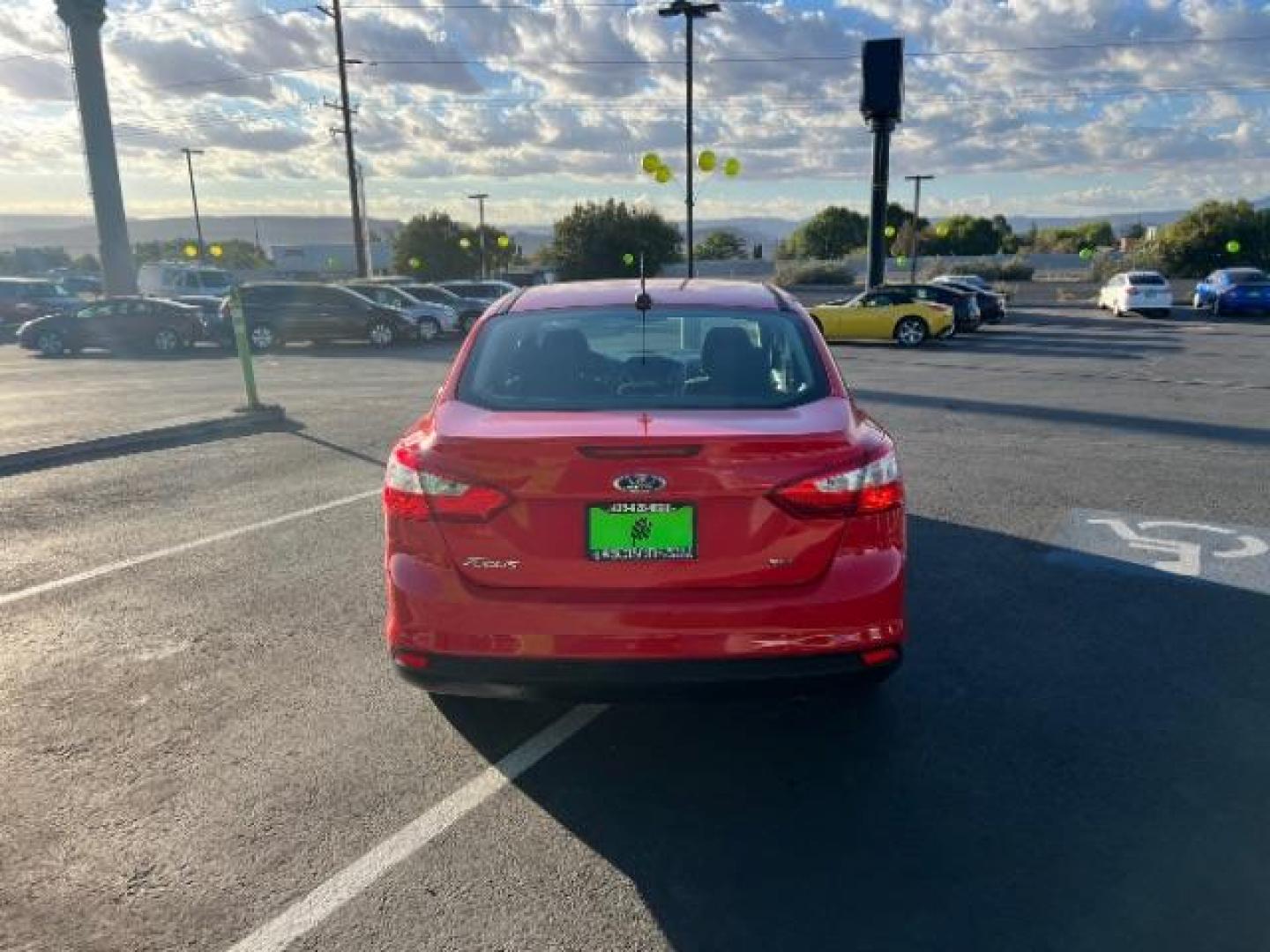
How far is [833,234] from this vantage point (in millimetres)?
88812

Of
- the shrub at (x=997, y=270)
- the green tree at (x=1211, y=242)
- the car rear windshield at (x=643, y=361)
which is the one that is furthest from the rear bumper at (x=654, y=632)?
the green tree at (x=1211, y=242)

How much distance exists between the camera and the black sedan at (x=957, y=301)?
22.6 m

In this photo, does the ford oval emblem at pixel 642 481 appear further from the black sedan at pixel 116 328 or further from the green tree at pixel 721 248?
the green tree at pixel 721 248

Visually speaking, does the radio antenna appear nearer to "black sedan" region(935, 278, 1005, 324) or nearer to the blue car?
"black sedan" region(935, 278, 1005, 324)

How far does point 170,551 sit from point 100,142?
2867 cm

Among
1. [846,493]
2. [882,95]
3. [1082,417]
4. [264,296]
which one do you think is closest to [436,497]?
[846,493]

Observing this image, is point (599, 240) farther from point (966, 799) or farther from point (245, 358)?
point (966, 799)

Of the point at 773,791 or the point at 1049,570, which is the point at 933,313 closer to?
the point at 1049,570

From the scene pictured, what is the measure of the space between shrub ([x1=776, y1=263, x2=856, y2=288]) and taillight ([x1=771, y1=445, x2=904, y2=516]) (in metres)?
42.2

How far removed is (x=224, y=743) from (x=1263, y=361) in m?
18.7

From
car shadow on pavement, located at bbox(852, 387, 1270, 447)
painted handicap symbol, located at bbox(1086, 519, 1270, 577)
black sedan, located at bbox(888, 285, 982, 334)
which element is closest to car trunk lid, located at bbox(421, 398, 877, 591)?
painted handicap symbol, located at bbox(1086, 519, 1270, 577)

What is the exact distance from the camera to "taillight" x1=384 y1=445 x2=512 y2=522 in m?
2.92

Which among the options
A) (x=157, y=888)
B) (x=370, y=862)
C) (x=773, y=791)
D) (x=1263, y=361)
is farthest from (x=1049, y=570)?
(x=1263, y=361)

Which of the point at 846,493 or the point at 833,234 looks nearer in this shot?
the point at 846,493
